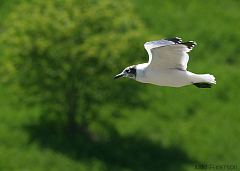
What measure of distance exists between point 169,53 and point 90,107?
2290 centimetres

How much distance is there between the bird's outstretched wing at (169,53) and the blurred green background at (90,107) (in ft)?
63.1

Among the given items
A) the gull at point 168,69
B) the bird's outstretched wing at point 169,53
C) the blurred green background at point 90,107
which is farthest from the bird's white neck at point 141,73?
the blurred green background at point 90,107

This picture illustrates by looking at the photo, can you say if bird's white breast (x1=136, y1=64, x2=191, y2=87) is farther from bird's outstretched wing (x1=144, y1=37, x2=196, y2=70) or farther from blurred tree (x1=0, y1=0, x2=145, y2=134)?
blurred tree (x1=0, y1=0, x2=145, y2=134)

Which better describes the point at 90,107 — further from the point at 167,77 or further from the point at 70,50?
the point at 167,77

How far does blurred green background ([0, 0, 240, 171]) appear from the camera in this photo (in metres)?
42.8

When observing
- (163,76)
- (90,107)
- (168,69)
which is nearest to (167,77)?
(163,76)

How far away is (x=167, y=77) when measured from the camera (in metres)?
22.8

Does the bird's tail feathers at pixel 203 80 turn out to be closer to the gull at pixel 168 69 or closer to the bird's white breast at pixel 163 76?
the gull at pixel 168 69

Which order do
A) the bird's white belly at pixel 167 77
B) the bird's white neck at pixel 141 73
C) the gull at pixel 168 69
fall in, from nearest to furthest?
the gull at pixel 168 69 → the bird's white belly at pixel 167 77 → the bird's white neck at pixel 141 73

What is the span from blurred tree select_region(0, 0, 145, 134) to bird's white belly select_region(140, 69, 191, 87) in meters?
19.3

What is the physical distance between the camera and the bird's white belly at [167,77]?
2273 centimetres

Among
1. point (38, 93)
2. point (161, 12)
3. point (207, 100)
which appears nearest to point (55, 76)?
point (38, 93)

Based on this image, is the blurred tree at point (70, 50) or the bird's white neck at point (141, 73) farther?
the blurred tree at point (70, 50)

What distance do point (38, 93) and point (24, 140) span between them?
8.01 ft
